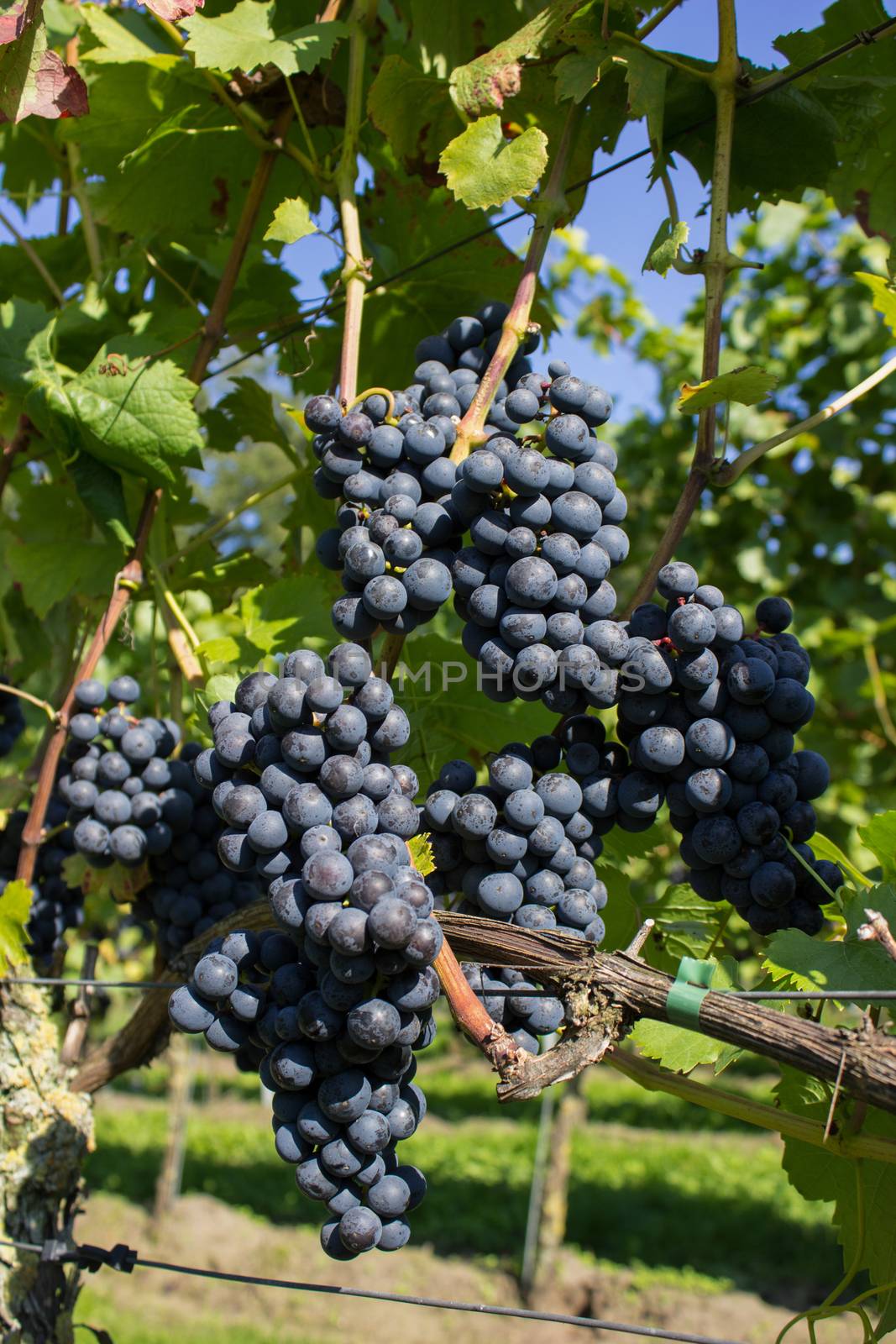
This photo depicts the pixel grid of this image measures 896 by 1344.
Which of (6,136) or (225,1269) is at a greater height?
(6,136)

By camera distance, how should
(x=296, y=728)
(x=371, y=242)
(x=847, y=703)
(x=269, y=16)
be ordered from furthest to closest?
(x=847, y=703)
(x=371, y=242)
(x=269, y=16)
(x=296, y=728)

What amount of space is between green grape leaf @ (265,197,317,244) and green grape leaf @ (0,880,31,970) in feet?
3.25

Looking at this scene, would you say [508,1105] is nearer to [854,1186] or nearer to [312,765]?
[854,1186]

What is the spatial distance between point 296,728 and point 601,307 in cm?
768

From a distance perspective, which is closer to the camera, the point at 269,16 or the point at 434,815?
the point at 434,815

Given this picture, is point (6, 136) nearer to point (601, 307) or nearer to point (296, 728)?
point (296, 728)

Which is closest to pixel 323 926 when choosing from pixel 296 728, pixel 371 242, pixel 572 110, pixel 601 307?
pixel 296 728

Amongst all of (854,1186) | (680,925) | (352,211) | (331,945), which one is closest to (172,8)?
(352,211)

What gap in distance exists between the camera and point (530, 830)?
1.21 m

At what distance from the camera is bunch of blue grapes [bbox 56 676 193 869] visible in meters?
1.67

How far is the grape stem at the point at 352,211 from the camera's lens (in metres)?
1.50

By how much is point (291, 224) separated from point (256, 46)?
315 mm

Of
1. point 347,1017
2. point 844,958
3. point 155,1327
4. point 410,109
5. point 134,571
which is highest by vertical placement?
point 410,109

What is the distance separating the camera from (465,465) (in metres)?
1.19
